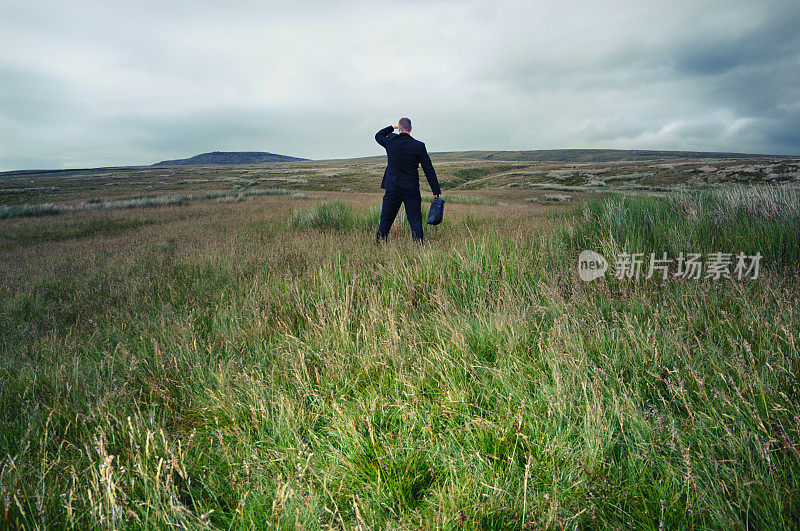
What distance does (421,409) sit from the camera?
6.07ft

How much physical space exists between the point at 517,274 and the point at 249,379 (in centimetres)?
299

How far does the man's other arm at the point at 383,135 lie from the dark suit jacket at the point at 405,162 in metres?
0.21

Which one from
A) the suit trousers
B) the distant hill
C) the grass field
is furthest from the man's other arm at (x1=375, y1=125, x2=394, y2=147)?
the distant hill

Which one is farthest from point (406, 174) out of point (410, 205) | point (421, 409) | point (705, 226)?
point (421, 409)

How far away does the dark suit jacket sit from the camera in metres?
6.17

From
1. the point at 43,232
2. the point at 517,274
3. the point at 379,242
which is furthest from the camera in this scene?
the point at 43,232

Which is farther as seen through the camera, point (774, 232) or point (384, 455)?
point (774, 232)

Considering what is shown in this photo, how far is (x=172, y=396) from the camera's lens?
2.26m

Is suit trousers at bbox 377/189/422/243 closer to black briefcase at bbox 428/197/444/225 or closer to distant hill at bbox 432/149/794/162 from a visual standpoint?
black briefcase at bbox 428/197/444/225

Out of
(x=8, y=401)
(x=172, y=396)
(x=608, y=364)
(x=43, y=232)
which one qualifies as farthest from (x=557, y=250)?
(x=43, y=232)

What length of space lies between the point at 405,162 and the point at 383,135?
2.82ft

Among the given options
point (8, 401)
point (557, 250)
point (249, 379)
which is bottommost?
point (8, 401)

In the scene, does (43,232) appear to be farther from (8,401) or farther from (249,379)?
(249,379)

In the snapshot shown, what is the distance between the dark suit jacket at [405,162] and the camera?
6172mm
